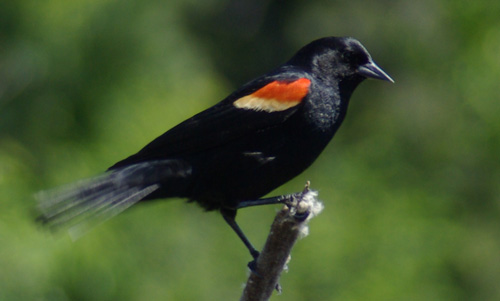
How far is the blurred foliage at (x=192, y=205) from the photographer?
3.69 m

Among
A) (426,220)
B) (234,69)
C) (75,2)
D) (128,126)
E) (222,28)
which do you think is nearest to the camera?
(128,126)

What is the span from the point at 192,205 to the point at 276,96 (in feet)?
3.65

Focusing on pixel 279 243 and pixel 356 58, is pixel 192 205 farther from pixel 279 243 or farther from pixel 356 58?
pixel 279 243

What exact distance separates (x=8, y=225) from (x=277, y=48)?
5.08 meters

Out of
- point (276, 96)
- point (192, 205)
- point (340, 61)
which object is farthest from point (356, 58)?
point (192, 205)

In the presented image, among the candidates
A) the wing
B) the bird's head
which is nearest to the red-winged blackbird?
the wing

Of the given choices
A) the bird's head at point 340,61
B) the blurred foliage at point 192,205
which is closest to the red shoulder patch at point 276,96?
the bird's head at point 340,61

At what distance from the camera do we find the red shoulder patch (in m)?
3.02

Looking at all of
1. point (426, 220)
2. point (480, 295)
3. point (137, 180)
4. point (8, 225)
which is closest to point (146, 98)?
point (8, 225)

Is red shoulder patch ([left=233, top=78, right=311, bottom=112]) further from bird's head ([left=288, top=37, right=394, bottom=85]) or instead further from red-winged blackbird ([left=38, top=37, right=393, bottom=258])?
bird's head ([left=288, top=37, right=394, bottom=85])

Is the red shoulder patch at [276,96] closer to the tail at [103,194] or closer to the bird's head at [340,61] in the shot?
the bird's head at [340,61]

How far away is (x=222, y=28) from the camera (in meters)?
8.84

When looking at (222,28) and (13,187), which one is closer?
(13,187)

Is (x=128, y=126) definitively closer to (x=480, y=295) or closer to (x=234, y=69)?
(x=480, y=295)
